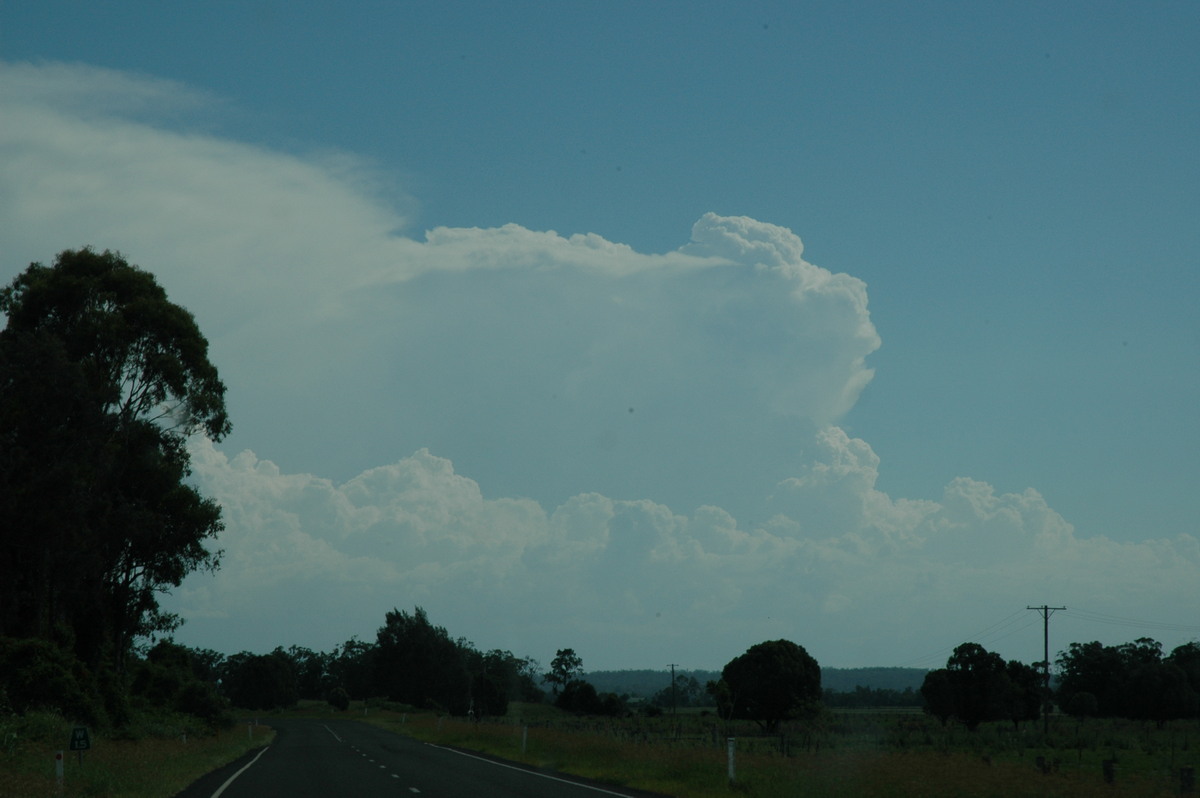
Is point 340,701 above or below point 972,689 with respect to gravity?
below

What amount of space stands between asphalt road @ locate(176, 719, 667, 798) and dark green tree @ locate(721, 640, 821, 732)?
4780cm

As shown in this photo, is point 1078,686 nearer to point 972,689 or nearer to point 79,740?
point 972,689

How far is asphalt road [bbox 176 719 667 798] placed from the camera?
24.0m

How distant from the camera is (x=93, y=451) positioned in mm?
41250

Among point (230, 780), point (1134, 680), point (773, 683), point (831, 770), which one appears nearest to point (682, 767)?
point (831, 770)

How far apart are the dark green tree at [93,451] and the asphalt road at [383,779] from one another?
9.73 m

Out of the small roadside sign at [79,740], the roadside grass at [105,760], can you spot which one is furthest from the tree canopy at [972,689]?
the small roadside sign at [79,740]

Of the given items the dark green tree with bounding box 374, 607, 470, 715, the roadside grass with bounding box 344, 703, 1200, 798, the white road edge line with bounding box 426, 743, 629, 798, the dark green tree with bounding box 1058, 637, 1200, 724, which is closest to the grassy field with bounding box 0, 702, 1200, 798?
the roadside grass with bounding box 344, 703, 1200, 798

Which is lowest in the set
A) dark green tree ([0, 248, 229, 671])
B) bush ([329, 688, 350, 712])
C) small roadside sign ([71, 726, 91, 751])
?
bush ([329, 688, 350, 712])

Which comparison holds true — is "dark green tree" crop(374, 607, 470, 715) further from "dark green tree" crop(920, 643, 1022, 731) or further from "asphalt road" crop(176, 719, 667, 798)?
"asphalt road" crop(176, 719, 667, 798)

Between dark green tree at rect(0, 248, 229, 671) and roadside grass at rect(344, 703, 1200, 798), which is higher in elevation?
dark green tree at rect(0, 248, 229, 671)

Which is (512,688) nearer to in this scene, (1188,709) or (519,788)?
(1188,709)

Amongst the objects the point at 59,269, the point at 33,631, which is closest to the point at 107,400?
the point at 59,269

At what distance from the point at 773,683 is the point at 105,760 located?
64.5m
